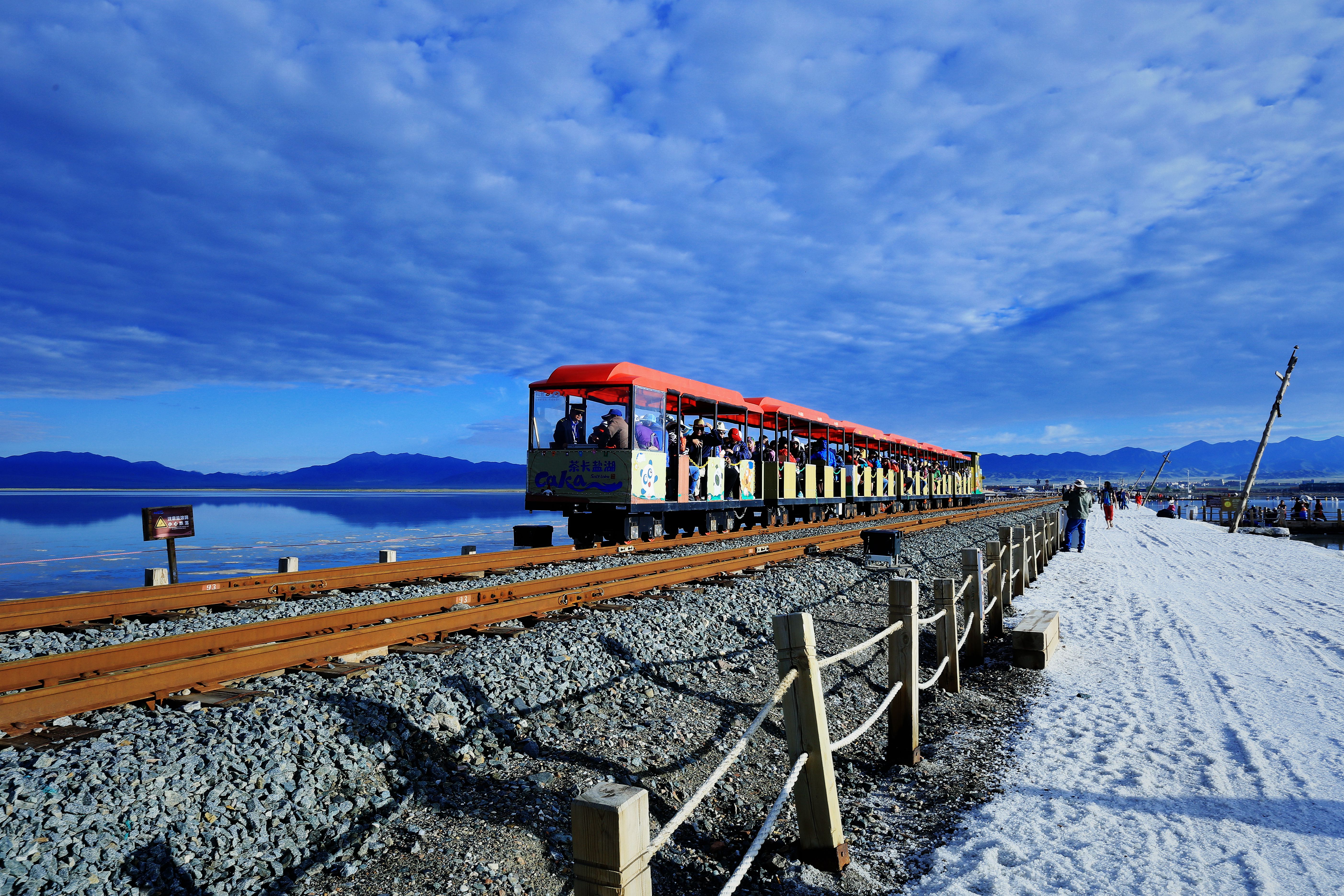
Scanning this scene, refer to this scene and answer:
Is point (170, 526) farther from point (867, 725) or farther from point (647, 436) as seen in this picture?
point (867, 725)

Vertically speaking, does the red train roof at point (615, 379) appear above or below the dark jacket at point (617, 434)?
above

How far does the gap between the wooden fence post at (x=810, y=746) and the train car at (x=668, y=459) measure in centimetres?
934

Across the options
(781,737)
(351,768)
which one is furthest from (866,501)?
(351,768)

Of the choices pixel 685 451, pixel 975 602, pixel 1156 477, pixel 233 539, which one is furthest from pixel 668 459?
pixel 1156 477

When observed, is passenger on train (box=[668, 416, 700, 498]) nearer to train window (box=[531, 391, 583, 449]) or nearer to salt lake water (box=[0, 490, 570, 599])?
train window (box=[531, 391, 583, 449])

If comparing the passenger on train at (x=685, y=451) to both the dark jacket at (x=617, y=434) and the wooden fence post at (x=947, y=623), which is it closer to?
the dark jacket at (x=617, y=434)

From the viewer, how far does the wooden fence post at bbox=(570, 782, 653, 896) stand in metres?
1.83

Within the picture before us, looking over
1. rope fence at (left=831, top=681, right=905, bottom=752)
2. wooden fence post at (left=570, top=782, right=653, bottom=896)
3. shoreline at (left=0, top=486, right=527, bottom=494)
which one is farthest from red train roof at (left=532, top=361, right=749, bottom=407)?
shoreline at (left=0, top=486, right=527, bottom=494)

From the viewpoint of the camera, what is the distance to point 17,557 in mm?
15977

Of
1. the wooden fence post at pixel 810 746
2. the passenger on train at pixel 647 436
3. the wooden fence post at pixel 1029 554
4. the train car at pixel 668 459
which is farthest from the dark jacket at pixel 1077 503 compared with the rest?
the wooden fence post at pixel 810 746

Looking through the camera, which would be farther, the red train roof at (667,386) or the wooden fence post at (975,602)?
the red train roof at (667,386)

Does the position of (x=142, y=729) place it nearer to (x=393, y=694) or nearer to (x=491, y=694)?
(x=393, y=694)

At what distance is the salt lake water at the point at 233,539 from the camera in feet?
42.7

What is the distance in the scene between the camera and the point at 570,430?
1351 centimetres
